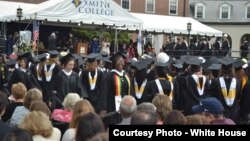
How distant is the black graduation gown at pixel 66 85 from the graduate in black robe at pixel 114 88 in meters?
1.23

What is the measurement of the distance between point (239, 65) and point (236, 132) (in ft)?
18.0

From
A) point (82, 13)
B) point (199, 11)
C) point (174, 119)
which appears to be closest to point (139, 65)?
point (174, 119)

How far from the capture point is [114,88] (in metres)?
9.08

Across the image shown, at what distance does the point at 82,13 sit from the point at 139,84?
14.8 meters

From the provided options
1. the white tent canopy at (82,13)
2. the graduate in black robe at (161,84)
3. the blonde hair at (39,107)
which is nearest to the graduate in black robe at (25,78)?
the graduate in black robe at (161,84)

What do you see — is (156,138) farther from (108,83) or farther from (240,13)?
(240,13)

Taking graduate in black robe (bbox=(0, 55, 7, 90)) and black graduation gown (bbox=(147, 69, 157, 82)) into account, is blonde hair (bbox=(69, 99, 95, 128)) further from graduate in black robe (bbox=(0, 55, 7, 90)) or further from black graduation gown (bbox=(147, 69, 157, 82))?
graduate in black robe (bbox=(0, 55, 7, 90))

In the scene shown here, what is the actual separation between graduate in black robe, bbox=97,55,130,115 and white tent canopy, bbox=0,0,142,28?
1329 cm

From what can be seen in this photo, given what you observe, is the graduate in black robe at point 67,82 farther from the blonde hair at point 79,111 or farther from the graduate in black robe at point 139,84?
the blonde hair at point 79,111

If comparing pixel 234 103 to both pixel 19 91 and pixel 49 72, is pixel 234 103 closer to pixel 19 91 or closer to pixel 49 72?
pixel 19 91

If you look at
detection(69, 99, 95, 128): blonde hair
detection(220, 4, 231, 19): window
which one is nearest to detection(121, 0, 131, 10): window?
detection(220, 4, 231, 19): window

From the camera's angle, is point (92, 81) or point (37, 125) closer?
point (37, 125)

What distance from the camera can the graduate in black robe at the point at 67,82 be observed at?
10.2 meters

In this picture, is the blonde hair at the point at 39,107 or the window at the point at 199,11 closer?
the blonde hair at the point at 39,107
